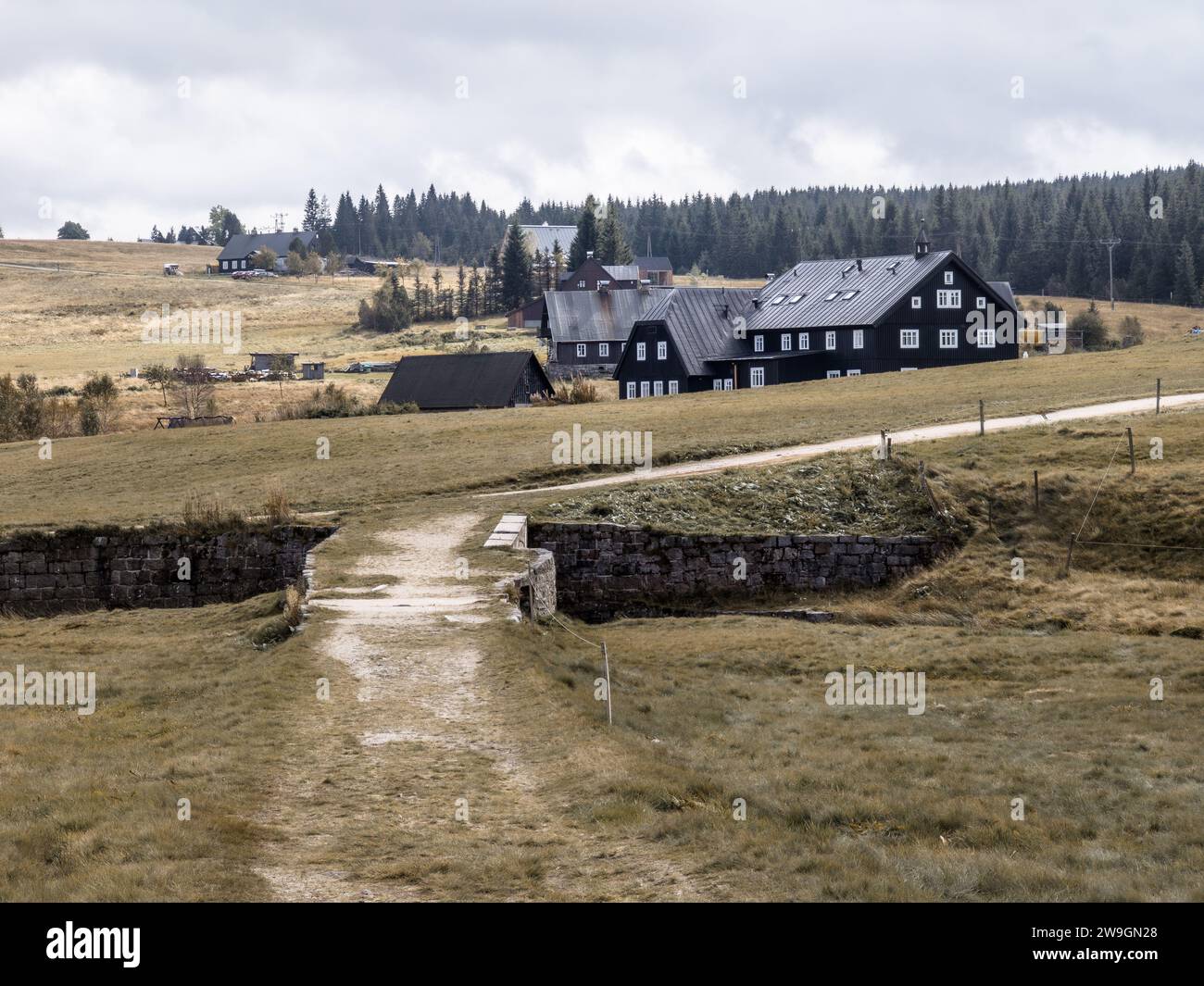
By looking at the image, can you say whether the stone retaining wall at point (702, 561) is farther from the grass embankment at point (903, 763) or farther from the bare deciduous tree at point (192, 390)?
the bare deciduous tree at point (192, 390)

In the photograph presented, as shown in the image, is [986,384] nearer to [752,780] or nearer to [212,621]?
[212,621]

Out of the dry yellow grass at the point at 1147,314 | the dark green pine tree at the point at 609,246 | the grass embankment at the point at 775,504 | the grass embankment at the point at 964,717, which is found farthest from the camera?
the dark green pine tree at the point at 609,246

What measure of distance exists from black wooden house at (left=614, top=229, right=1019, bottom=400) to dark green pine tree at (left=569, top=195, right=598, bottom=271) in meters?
79.4

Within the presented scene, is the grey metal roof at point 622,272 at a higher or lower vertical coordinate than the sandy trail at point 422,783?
higher

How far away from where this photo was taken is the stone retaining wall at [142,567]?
A: 1057 inches

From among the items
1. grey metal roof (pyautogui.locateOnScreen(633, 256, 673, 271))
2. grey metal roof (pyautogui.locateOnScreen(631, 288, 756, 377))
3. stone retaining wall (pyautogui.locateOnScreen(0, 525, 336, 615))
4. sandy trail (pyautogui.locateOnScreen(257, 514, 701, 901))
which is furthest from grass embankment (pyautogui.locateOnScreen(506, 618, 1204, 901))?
grey metal roof (pyautogui.locateOnScreen(633, 256, 673, 271))

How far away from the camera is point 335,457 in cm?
3897

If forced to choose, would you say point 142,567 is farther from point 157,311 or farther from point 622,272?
point 157,311

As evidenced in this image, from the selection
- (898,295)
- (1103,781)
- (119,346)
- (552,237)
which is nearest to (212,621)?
(1103,781)

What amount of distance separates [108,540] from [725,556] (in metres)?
13.0

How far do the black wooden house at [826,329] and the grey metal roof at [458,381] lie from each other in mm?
13788

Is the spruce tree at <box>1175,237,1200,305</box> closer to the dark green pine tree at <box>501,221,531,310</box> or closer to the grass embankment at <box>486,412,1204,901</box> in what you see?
the dark green pine tree at <box>501,221,531,310</box>

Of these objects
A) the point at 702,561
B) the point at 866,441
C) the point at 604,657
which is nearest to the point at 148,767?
the point at 604,657

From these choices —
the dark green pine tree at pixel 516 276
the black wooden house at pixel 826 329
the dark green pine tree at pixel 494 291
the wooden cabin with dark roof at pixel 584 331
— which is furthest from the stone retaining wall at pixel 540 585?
the dark green pine tree at pixel 494 291
